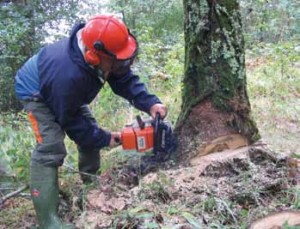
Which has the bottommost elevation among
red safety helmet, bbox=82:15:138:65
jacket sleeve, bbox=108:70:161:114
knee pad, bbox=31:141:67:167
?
knee pad, bbox=31:141:67:167

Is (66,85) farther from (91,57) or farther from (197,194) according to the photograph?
(197,194)

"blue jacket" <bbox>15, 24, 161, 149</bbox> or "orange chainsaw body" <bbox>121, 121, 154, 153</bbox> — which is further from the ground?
"blue jacket" <bbox>15, 24, 161, 149</bbox>

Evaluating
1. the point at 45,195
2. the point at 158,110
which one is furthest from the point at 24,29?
the point at 45,195

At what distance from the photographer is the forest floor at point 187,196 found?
8.32ft

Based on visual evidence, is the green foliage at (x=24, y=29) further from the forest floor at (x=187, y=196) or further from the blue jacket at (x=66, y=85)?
the forest floor at (x=187, y=196)

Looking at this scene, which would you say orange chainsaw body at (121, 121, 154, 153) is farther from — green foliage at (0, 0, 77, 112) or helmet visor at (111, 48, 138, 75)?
green foliage at (0, 0, 77, 112)

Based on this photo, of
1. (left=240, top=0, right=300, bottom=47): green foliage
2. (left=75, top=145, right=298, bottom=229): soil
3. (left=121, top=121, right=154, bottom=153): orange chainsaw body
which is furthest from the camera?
(left=240, top=0, right=300, bottom=47): green foliage

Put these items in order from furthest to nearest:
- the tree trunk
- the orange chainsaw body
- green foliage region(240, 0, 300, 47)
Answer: green foliage region(240, 0, 300, 47) < the tree trunk < the orange chainsaw body

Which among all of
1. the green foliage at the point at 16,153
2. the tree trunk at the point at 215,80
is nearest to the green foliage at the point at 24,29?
the green foliage at the point at 16,153

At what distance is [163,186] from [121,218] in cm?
39

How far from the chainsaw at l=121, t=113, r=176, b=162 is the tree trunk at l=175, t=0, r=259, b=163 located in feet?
0.79

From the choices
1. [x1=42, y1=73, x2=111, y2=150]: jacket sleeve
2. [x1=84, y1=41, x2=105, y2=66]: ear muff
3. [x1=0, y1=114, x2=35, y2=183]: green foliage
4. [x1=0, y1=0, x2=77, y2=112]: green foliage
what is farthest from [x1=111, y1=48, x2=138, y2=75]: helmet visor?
[x1=0, y1=0, x2=77, y2=112]: green foliage

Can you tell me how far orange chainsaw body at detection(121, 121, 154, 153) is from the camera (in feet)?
9.75

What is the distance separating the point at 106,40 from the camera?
2.63m
